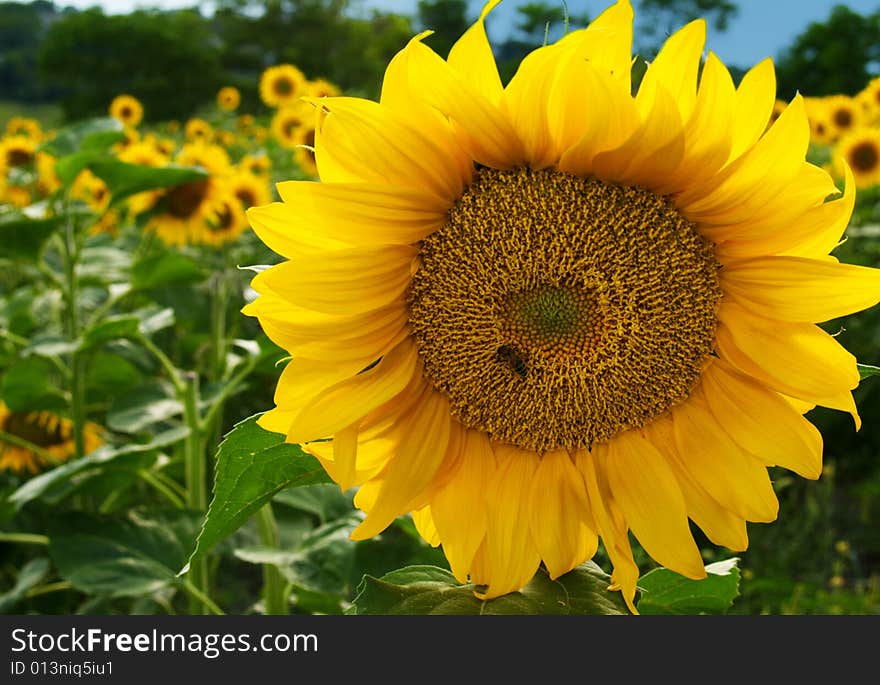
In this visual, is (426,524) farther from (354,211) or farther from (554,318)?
(354,211)

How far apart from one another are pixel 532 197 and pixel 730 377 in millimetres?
297

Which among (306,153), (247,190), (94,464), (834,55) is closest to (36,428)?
(94,464)

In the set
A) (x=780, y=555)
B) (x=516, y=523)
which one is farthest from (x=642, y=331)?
(x=780, y=555)

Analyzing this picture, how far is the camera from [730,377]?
104 cm

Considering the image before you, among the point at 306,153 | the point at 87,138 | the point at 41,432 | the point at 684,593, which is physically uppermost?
the point at 306,153

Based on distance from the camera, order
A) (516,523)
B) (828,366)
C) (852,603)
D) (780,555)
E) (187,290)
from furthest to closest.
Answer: (187,290) < (780,555) < (852,603) < (516,523) < (828,366)

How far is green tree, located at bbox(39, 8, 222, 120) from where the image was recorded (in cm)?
3512

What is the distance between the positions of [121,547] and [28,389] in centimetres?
72

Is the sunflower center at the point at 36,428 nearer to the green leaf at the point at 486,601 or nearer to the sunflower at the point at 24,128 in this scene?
the green leaf at the point at 486,601

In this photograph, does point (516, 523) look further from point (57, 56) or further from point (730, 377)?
point (57, 56)

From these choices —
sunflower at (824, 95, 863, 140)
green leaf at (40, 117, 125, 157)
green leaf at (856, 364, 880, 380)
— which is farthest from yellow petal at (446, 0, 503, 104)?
sunflower at (824, 95, 863, 140)

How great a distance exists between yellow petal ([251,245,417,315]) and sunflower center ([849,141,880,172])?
17.2ft

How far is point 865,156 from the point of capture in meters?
5.57

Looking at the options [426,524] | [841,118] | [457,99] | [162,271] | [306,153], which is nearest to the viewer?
[457,99]
